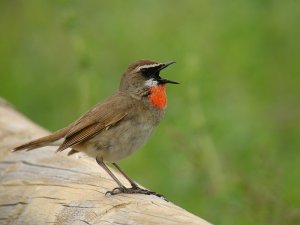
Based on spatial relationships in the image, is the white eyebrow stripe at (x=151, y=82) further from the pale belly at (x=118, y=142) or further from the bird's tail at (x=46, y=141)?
the bird's tail at (x=46, y=141)

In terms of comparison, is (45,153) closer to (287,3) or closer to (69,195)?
(69,195)

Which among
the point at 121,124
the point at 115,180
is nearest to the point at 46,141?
the point at 121,124

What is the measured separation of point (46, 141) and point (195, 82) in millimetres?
2763

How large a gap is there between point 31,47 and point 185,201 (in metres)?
4.13

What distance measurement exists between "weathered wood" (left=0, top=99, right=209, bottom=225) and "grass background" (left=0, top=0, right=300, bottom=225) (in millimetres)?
1708

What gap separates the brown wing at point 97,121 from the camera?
9547 mm

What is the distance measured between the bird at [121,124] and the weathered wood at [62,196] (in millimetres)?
117

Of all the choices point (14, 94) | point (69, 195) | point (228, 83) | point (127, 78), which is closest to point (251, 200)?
point (127, 78)

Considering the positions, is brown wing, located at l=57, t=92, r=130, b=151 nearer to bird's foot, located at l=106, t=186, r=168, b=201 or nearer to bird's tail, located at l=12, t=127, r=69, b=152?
bird's tail, located at l=12, t=127, r=69, b=152

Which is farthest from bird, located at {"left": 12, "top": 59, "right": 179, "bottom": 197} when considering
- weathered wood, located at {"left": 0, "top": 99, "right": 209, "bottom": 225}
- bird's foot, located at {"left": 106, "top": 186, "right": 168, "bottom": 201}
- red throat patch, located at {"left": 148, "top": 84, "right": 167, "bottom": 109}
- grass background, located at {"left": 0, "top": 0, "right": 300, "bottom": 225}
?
grass background, located at {"left": 0, "top": 0, "right": 300, "bottom": 225}

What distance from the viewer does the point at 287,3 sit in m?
15.2

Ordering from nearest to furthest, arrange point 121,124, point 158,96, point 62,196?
point 62,196 < point 121,124 < point 158,96

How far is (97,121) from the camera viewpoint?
383 inches

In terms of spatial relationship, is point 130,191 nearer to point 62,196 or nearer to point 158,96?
point 62,196
